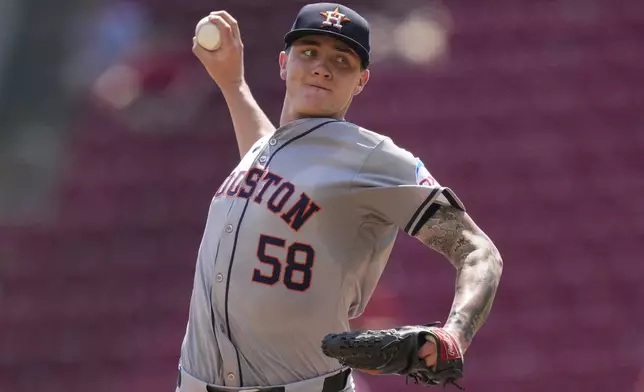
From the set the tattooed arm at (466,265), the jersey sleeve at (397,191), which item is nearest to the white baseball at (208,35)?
the jersey sleeve at (397,191)

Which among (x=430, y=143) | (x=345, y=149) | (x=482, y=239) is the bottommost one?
(x=482, y=239)


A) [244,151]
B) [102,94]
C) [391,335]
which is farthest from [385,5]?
[391,335]

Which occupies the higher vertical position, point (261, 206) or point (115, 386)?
point (261, 206)

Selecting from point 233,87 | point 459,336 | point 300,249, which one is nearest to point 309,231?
point 300,249

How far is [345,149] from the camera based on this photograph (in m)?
2.23

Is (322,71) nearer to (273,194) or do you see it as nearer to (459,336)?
(273,194)

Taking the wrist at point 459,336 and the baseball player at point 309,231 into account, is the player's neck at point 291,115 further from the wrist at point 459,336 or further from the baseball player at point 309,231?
the wrist at point 459,336

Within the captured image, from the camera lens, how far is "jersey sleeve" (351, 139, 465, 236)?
6.86 ft

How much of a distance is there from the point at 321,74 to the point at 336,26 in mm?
110

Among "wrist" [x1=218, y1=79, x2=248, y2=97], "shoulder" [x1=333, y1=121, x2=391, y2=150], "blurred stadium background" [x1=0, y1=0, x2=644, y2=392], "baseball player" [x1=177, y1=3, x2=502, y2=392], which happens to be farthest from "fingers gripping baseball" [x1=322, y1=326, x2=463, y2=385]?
"blurred stadium background" [x1=0, y1=0, x2=644, y2=392]

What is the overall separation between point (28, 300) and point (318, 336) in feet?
13.0

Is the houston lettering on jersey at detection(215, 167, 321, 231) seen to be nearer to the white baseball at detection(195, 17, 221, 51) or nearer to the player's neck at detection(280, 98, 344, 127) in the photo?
the player's neck at detection(280, 98, 344, 127)

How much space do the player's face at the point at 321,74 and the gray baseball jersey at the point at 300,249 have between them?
0.05 meters

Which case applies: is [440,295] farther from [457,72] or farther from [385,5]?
[385,5]
